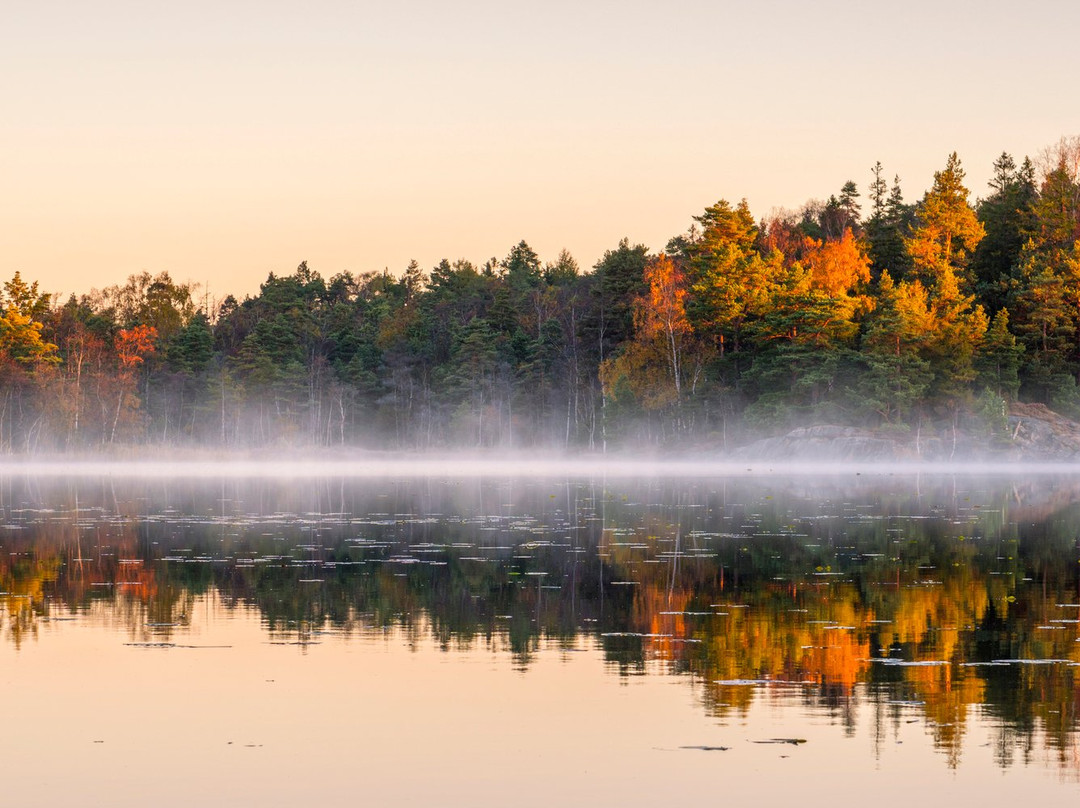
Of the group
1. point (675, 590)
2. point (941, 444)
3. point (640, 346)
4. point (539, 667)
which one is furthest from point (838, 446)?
point (539, 667)

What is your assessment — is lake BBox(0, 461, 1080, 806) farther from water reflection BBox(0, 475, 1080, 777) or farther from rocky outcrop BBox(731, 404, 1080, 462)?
rocky outcrop BBox(731, 404, 1080, 462)

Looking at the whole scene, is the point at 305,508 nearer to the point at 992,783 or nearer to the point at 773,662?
the point at 773,662

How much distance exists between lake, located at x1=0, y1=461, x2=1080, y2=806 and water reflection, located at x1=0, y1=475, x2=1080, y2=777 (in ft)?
0.26

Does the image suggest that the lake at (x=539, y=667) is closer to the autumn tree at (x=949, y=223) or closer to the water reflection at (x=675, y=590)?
the water reflection at (x=675, y=590)

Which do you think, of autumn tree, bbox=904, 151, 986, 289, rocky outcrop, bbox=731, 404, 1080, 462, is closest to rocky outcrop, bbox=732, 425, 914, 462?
rocky outcrop, bbox=731, 404, 1080, 462

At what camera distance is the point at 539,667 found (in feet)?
44.4

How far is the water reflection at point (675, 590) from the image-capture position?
40.9 ft

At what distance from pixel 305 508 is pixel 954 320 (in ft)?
199

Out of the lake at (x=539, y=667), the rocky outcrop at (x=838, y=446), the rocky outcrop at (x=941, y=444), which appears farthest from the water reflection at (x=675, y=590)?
the rocky outcrop at (x=941, y=444)

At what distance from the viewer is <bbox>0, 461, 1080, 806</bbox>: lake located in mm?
9352

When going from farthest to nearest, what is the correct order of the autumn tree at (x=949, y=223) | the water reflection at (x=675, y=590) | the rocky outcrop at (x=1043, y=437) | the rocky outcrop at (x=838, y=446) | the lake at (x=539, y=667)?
the autumn tree at (x=949, y=223) < the rocky outcrop at (x=1043, y=437) < the rocky outcrop at (x=838, y=446) < the water reflection at (x=675, y=590) < the lake at (x=539, y=667)

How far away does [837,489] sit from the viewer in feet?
183

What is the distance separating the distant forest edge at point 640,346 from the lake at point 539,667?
2374 inches

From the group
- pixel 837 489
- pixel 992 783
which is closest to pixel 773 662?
pixel 992 783
